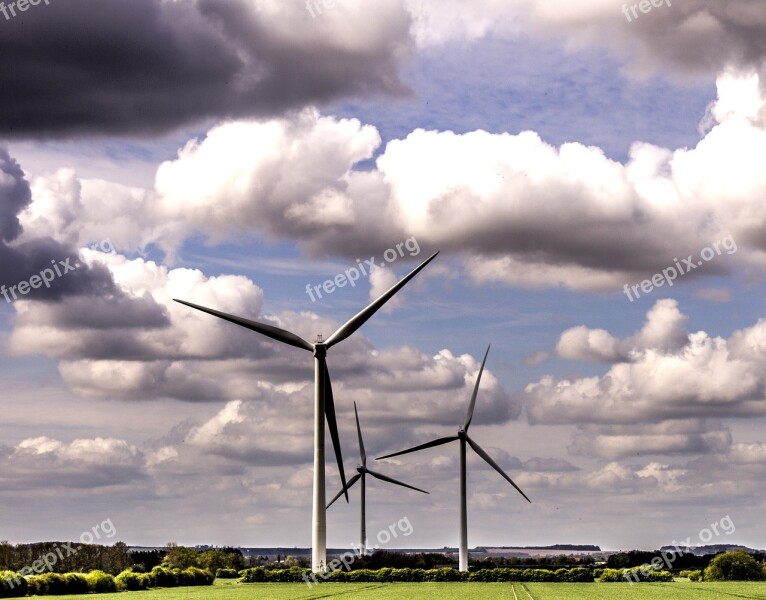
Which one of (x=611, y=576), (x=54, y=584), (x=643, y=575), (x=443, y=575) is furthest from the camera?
(x=643, y=575)

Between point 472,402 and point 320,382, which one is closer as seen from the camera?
point 320,382

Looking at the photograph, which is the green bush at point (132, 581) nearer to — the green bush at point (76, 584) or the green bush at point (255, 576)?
the green bush at point (76, 584)

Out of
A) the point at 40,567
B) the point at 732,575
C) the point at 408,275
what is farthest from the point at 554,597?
the point at 40,567

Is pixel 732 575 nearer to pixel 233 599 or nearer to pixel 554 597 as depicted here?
pixel 554 597

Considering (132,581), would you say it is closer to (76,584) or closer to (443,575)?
(76,584)

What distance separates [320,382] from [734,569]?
92.6m

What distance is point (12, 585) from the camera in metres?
89.9

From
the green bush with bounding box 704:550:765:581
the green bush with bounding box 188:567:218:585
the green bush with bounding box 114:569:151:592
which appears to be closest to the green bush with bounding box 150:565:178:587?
the green bush with bounding box 188:567:218:585

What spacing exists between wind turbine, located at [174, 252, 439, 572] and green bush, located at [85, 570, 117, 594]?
22.2m

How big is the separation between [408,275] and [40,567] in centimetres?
12815

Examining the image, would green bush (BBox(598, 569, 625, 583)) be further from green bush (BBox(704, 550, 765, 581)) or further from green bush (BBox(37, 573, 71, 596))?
green bush (BBox(37, 573, 71, 596))

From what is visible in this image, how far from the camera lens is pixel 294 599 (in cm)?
8256

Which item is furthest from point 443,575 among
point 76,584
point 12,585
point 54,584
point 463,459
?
point 12,585

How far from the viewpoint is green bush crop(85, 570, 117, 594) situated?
105438 mm
